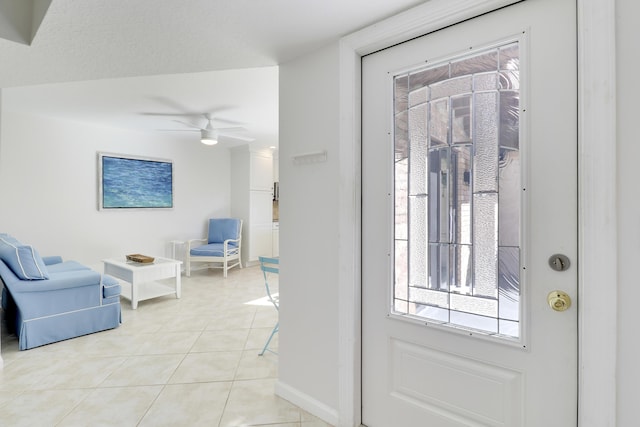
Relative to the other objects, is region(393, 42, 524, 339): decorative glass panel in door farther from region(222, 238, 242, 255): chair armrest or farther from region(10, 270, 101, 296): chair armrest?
region(222, 238, 242, 255): chair armrest

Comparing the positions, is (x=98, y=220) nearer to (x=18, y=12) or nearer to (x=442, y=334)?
(x=18, y=12)

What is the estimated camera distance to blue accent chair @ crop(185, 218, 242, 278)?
539 centimetres

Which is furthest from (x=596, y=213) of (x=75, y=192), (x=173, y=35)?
(x=75, y=192)

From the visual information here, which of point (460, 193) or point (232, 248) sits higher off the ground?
point (460, 193)

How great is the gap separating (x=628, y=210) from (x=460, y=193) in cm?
52

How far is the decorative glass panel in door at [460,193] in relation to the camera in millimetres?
1262

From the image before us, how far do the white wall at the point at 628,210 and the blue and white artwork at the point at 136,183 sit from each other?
553cm

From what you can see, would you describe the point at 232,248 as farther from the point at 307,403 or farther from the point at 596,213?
the point at 596,213

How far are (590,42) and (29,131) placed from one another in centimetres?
550

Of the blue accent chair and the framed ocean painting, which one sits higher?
the framed ocean painting

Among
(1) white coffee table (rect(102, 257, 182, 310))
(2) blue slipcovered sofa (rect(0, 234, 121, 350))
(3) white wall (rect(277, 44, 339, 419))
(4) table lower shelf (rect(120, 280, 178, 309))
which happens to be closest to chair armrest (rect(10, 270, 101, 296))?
(2) blue slipcovered sofa (rect(0, 234, 121, 350))

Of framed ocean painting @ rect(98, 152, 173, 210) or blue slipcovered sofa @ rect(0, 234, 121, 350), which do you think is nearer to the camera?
blue slipcovered sofa @ rect(0, 234, 121, 350)

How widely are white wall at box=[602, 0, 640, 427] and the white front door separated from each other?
122mm

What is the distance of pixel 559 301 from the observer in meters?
1.14
